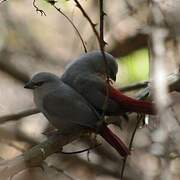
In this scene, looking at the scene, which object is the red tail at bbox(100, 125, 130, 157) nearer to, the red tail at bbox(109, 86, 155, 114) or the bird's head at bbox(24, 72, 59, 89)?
the red tail at bbox(109, 86, 155, 114)

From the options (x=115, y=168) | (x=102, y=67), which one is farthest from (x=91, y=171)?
(x=102, y=67)

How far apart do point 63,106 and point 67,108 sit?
0.03 metres

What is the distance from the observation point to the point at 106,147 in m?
4.50

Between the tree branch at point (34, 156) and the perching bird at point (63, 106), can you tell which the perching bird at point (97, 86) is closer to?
the perching bird at point (63, 106)

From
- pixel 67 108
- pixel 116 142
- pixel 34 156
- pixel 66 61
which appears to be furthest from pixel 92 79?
pixel 66 61

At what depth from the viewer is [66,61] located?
5277 millimetres

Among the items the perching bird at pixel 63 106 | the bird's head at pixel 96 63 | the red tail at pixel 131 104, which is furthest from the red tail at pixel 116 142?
the bird's head at pixel 96 63

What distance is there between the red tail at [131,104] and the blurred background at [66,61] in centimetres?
42

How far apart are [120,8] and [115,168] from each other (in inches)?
58.9

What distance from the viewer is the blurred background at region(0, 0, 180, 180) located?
14.0ft

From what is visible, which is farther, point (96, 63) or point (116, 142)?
point (96, 63)

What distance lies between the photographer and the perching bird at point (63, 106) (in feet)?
10.3

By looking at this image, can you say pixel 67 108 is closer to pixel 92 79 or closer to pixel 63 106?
pixel 63 106

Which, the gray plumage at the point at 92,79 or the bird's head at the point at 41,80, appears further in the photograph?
the bird's head at the point at 41,80
